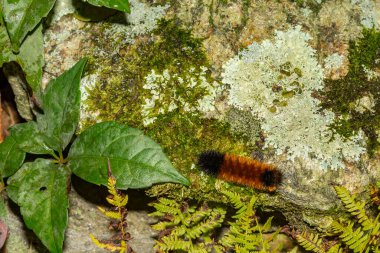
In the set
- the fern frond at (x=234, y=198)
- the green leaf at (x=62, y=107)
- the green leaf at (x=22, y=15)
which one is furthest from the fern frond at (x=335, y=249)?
the green leaf at (x=22, y=15)

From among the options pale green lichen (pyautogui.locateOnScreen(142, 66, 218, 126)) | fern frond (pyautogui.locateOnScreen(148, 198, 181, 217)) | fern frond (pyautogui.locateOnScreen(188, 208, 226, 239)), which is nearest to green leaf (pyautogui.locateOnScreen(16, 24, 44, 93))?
pale green lichen (pyautogui.locateOnScreen(142, 66, 218, 126))

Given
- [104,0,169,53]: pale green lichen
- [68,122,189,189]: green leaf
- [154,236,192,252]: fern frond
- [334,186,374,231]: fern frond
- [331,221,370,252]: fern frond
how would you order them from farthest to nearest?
[104,0,169,53]: pale green lichen → [154,236,192,252]: fern frond → [331,221,370,252]: fern frond → [334,186,374,231]: fern frond → [68,122,189,189]: green leaf

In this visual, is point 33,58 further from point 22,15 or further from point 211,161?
point 211,161

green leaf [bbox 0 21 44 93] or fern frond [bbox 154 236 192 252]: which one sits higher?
green leaf [bbox 0 21 44 93]

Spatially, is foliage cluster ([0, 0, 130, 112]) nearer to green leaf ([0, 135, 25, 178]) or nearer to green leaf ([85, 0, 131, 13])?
green leaf ([85, 0, 131, 13])

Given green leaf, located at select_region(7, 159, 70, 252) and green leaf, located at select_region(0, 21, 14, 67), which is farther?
green leaf, located at select_region(0, 21, 14, 67)

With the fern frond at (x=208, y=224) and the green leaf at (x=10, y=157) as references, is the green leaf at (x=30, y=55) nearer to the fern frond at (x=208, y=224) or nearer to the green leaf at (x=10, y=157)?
the green leaf at (x=10, y=157)

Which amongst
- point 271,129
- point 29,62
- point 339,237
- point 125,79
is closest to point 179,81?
point 125,79

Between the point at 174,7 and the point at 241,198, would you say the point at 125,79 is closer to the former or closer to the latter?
the point at 174,7
